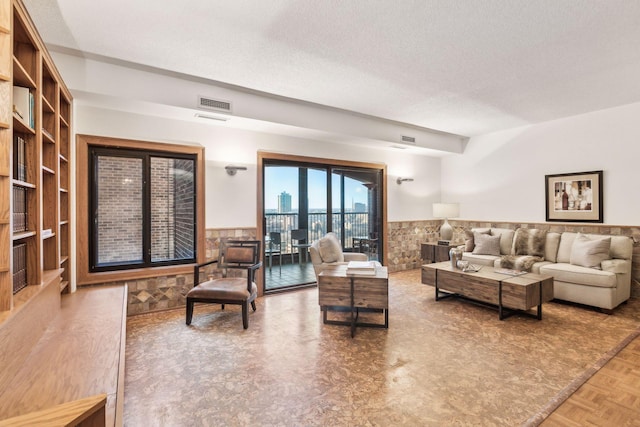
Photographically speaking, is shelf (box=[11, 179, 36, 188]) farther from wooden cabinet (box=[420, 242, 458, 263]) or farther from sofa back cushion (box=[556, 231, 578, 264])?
sofa back cushion (box=[556, 231, 578, 264])

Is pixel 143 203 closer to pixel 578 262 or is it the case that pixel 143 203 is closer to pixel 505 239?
pixel 505 239

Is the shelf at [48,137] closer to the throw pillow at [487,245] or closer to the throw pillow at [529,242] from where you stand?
the throw pillow at [487,245]

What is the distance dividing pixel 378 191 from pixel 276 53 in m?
3.62

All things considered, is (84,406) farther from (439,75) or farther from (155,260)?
(439,75)

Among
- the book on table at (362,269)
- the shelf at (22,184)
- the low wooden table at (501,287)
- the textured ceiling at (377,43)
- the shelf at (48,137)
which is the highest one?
the textured ceiling at (377,43)

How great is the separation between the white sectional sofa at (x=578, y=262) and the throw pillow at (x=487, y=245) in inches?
0.6

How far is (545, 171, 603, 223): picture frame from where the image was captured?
183 inches

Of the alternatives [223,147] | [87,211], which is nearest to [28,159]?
[87,211]

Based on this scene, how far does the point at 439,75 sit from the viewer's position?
3.32m

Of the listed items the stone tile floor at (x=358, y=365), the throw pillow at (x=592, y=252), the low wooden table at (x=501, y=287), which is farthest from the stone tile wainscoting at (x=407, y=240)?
the throw pillow at (x=592, y=252)

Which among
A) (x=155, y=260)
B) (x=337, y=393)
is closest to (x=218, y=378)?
(x=337, y=393)

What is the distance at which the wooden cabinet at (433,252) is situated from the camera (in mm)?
5867

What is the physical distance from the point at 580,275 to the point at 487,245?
1.41 meters

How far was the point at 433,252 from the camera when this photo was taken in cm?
610
